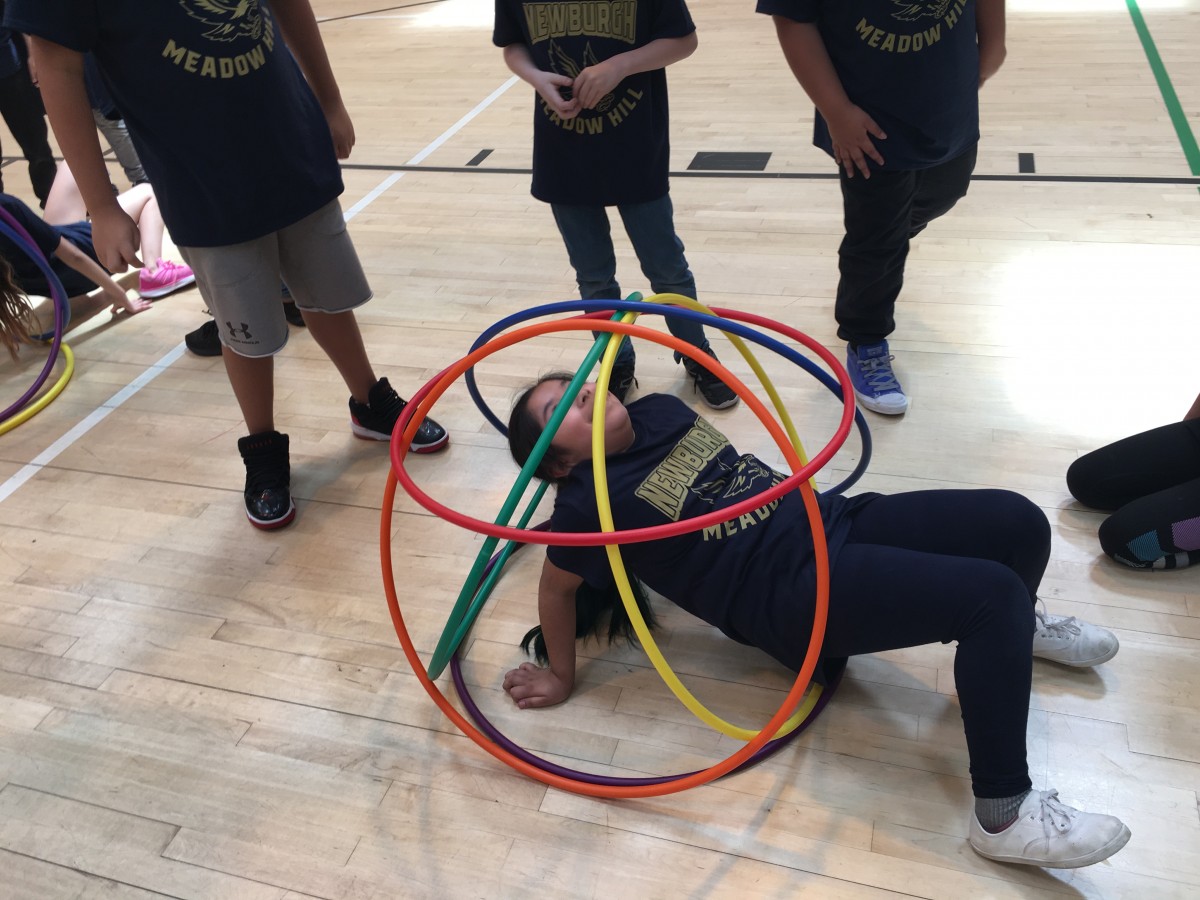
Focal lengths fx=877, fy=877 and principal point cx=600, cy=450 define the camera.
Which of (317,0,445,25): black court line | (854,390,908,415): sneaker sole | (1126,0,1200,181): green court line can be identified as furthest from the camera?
(317,0,445,25): black court line

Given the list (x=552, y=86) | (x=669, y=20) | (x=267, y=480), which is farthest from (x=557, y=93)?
(x=267, y=480)

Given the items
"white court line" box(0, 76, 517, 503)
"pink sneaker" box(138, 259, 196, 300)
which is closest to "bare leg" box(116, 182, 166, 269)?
"pink sneaker" box(138, 259, 196, 300)

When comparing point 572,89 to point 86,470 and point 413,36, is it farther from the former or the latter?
point 413,36

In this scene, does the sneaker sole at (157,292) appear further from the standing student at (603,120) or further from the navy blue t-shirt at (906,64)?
the navy blue t-shirt at (906,64)

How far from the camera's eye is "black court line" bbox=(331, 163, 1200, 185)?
116 inches

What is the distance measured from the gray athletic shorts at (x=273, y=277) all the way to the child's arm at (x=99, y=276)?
114 cm

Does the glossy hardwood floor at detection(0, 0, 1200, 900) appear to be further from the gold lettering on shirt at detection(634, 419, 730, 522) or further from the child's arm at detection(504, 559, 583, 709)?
the gold lettering on shirt at detection(634, 419, 730, 522)

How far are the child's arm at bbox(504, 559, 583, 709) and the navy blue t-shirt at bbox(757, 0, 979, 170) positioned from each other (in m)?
1.10

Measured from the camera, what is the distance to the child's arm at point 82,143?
147 cm

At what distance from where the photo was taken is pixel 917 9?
5.37ft

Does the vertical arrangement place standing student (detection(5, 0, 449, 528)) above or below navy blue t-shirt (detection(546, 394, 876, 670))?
above

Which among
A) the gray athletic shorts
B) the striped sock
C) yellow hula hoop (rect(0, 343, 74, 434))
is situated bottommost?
yellow hula hoop (rect(0, 343, 74, 434))

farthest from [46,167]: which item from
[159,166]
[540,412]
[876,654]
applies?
[876,654]

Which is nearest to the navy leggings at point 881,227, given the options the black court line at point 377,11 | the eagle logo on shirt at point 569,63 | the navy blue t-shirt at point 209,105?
the eagle logo on shirt at point 569,63
